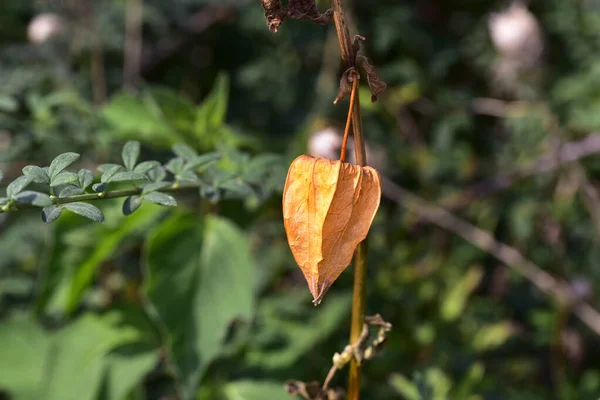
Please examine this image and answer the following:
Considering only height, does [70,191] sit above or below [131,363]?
above

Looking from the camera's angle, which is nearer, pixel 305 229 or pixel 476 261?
pixel 305 229

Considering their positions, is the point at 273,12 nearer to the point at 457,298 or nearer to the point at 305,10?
the point at 305,10

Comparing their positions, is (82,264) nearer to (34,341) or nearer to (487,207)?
(34,341)

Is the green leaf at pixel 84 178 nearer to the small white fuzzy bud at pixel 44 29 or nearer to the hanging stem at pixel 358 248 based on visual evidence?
the hanging stem at pixel 358 248

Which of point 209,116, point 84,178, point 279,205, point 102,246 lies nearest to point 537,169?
point 279,205

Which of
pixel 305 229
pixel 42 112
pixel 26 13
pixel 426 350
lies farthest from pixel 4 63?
pixel 305 229

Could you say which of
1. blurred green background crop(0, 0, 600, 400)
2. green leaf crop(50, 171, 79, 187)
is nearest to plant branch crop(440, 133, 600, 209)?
blurred green background crop(0, 0, 600, 400)

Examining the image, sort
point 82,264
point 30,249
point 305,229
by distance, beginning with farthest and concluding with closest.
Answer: point 30,249, point 82,264, point 305,229
